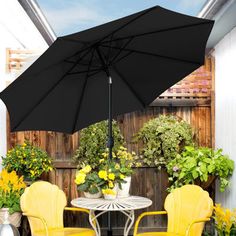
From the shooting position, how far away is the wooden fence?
5.02 meters

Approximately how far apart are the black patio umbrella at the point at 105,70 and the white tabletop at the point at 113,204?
45cm

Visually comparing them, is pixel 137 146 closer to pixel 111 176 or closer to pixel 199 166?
pixel 199 166

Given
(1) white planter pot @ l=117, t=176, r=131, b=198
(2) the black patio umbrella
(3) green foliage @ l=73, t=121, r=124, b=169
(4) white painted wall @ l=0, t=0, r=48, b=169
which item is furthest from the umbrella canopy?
(4) white painted wall @ l=0, t=0, r=48, b=169

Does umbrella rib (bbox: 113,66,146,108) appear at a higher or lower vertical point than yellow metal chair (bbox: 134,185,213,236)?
higher

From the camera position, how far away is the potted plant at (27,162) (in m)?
4.65

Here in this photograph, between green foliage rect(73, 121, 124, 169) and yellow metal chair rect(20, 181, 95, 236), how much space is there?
1018 mm

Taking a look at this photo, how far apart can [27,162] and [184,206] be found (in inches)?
73.4

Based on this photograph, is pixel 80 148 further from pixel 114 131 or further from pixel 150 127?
pixel 150 127

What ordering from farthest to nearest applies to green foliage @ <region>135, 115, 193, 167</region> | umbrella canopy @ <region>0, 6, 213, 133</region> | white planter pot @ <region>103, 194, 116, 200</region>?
green foliage @ <region>135, 115, 193, 167</region> → white planter pot @ <region>103, 194, 116, 200</region> → umbrella canopy @ <region>0, 6, 213, 133</region>

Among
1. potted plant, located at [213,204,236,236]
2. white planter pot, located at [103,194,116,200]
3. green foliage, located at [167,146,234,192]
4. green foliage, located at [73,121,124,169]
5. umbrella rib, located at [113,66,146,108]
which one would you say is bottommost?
potted plant, located at [213,204,236,236]

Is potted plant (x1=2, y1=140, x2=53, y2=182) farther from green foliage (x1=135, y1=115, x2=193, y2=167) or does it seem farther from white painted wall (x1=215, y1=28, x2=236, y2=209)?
white painted wall (x1=215, y1=28, x2=236, y2=209)

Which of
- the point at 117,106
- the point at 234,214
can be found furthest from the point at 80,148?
the point at 234,214

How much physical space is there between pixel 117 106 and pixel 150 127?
109 cm

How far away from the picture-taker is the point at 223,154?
15.5 ft
